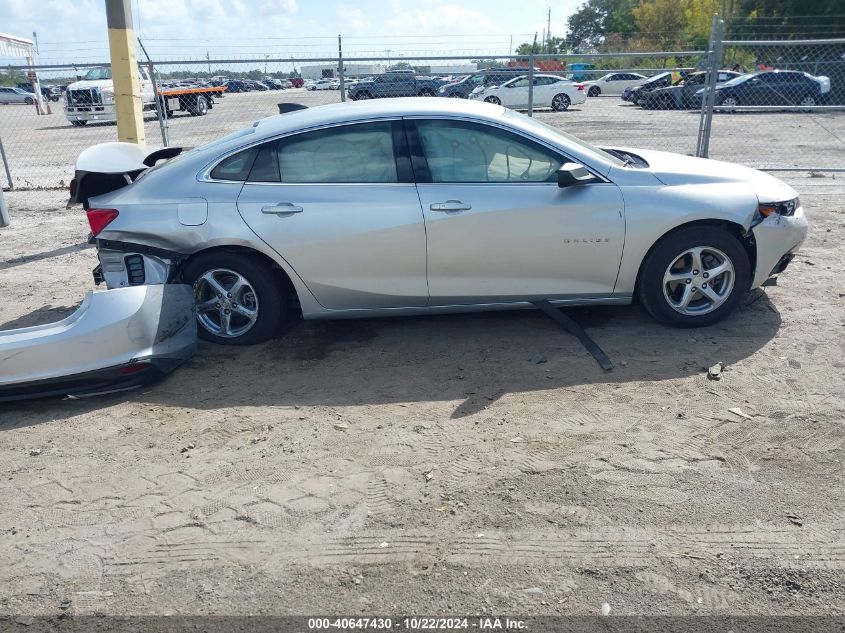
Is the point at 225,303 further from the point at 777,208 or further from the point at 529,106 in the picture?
the point at 529,106

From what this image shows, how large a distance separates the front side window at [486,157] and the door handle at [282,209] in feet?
3.16

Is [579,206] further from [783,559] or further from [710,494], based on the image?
[783,559]

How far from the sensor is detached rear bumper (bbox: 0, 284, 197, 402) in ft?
14.7

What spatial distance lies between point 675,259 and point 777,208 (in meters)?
0.83

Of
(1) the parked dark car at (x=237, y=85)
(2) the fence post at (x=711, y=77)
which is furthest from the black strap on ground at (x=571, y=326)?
(1) the parked dark car at (x=237, y=85)

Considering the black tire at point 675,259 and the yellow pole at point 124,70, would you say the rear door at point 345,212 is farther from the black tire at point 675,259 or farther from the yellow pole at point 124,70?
the yellow pole at point 124,70

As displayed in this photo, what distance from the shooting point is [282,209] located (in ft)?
16.5

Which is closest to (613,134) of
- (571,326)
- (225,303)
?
(571,326)

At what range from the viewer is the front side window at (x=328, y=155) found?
5.14 metres

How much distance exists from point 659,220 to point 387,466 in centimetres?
255

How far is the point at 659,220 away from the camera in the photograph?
4973 mm

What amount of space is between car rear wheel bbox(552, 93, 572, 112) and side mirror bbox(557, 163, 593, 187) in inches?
919

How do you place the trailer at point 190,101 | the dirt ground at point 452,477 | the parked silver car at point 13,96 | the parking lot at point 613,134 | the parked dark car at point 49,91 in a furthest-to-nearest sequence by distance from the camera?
1. the parked dark car at point 49,91
2. the parked silver car at point 13,96
3. the trailer at point 190,101
4. the parking lot at point 613,134
5. the dirt ground at point 452,477

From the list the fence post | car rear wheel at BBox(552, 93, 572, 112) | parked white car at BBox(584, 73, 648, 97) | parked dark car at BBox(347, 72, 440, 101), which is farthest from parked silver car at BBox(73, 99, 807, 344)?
parked white car at BBox(584, 73, 648, 97)
